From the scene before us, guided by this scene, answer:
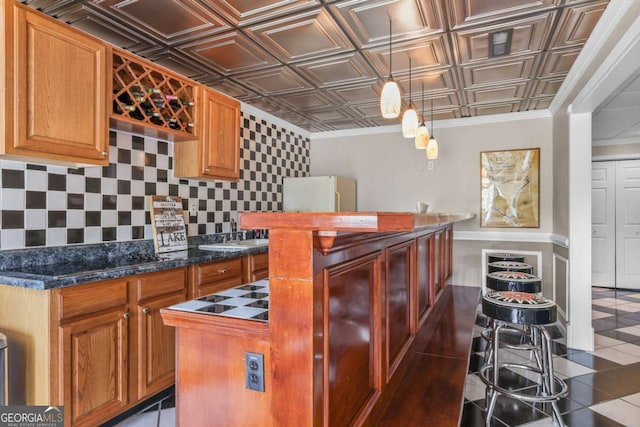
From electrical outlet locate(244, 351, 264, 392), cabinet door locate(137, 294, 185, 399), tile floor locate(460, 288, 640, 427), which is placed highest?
electrical outlet locate(244, 351, 264, 392)

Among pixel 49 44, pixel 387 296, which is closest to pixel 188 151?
pixel 49 44

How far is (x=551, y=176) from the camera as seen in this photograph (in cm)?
433

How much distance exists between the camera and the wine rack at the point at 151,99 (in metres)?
2.41

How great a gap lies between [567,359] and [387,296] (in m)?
2.63

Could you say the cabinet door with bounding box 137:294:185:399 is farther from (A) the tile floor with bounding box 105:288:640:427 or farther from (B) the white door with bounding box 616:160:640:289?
(B) the white door with bounding box 616:160:640:289

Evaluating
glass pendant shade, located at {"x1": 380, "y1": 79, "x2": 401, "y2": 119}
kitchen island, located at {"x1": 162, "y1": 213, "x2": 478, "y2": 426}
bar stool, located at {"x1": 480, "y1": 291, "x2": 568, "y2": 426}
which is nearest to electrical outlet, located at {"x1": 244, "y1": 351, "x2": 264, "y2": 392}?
kitchen island, located at {"x1": 162, "y1": 213, "x2": 478, "y2": 426}

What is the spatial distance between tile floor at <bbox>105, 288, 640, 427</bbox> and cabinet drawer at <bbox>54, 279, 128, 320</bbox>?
76cm

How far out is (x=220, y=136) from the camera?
321cm

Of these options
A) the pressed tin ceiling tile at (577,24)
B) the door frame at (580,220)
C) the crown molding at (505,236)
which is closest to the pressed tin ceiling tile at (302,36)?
the pressed tin ceiling tile at (577,24)

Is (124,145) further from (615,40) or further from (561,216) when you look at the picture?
(561,216)

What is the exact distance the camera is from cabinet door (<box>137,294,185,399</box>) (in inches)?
85.0

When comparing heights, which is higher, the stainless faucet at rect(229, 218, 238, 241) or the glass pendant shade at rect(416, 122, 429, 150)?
the glass pendant shade at rect(416, 122, 429, 150)

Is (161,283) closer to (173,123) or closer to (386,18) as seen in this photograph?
(173,123)

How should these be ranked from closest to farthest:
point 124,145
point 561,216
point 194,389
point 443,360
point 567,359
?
point 194,389 → point 443,360 → point 124,145 → point 567,359 → point 561,216
